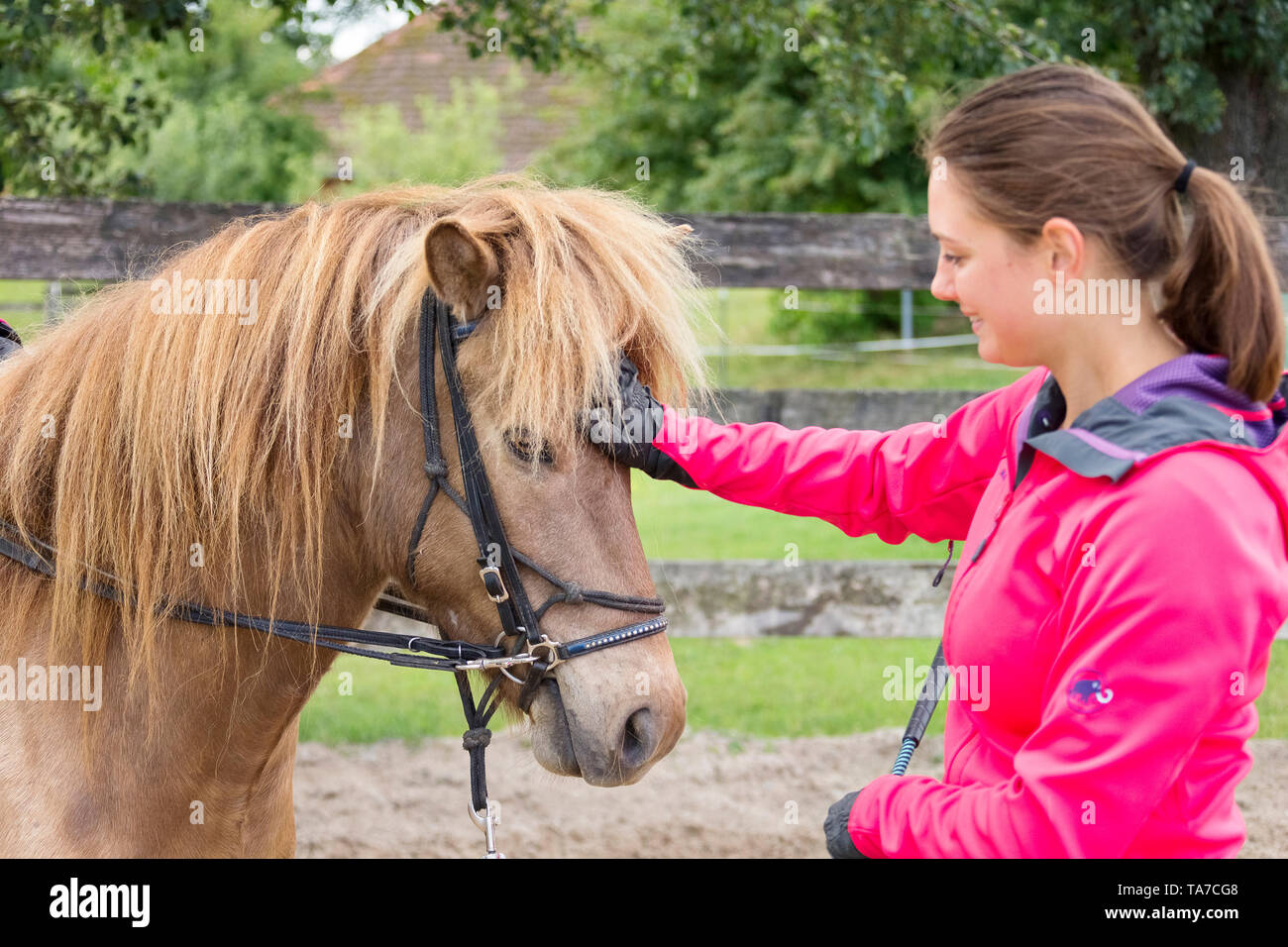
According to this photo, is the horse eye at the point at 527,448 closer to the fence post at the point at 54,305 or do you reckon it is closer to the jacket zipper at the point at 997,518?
the jacket zipper at the point at 997,518

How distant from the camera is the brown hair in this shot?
1220 mm

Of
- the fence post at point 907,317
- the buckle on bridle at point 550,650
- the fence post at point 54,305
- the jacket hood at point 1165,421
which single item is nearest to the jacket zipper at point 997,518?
the jacket hood at point 1165,421

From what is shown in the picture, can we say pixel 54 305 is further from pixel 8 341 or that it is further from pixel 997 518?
pixel 997 518

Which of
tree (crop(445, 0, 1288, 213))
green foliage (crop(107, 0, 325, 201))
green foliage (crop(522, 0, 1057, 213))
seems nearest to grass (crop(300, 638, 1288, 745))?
tree (crop(445, 0, 1288, 213))

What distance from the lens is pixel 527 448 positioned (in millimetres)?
1689

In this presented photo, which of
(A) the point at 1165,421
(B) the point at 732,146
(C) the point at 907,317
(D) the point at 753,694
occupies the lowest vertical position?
(D) the point at 753,694

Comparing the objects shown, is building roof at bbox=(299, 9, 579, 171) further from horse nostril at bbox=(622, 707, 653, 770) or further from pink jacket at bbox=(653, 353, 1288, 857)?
pink jacket at bbox=(653, 353, 1288, 857)

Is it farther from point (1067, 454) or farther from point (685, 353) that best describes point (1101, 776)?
point (685, 353)

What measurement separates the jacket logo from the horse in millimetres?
723

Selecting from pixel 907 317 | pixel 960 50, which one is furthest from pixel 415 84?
pixel 960 50

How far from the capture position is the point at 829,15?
14.4ft

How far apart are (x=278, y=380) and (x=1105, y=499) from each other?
4.27 feet

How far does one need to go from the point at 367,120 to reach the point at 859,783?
64.2 feet

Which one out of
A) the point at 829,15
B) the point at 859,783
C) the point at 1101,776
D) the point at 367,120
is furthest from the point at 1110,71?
the point at 367,120
